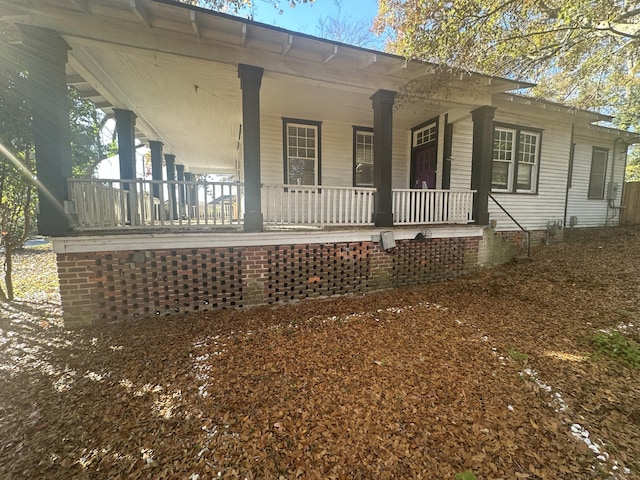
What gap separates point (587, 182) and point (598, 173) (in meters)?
0.76

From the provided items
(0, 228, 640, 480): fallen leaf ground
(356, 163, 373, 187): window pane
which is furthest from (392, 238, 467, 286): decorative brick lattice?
(356, 163, 373, 187): window pane

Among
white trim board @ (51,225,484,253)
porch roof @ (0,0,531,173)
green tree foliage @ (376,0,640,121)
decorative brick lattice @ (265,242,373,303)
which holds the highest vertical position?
green tree foliage @ (376,0,640,121)

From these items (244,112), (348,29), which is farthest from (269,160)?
(348,29)

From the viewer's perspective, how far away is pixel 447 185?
737 cm

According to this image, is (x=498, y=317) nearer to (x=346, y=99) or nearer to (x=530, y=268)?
(x=530, y=268)

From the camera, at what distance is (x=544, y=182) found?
8.74m

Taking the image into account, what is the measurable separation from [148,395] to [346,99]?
20.6 ft

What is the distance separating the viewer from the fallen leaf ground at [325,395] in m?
1.86

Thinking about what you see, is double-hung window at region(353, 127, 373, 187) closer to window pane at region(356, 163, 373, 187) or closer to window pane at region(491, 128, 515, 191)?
window pane at region(356, 163, 373, 187)

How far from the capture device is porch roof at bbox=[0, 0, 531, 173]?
3.88 m

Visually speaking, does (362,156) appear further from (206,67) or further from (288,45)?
(206,67)

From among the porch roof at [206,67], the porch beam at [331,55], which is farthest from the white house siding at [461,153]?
the porch beam at [331,55]

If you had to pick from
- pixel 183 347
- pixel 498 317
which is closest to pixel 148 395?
pixel 183 347

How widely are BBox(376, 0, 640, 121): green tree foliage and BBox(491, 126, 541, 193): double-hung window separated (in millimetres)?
1689
